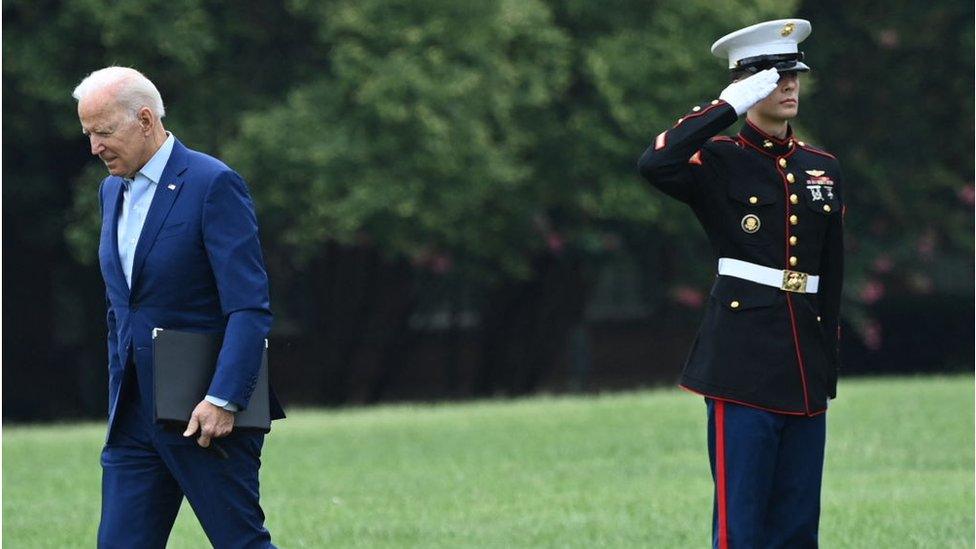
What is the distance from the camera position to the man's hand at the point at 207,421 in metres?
5.34

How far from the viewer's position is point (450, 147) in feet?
70.9

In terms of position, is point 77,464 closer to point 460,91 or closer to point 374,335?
point 460,91

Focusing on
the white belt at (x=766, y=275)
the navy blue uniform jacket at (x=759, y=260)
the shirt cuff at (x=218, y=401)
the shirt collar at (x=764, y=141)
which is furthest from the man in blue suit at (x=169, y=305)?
the shirt collar at (x=764, y=141)

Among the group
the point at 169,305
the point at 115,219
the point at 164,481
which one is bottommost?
the point at 164,481

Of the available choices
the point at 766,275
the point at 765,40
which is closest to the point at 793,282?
the point at 766,275

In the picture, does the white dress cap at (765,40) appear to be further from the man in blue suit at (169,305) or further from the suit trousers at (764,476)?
the man in blue suit at (169,305)

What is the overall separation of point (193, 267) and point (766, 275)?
5.68ft

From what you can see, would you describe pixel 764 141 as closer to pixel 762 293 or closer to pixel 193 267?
pixel 762 293

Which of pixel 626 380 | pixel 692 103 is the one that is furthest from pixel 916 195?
pixel 626 380

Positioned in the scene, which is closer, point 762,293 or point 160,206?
point 160,206

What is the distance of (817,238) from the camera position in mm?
6082

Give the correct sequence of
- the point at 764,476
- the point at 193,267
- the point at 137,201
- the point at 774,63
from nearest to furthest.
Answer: the point at 193,267 < the point at 137,201 < the point at 764,476 < the point at 774,63

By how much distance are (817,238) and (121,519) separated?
2241 millimetres

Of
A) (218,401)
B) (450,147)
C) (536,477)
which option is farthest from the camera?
(450,147)
